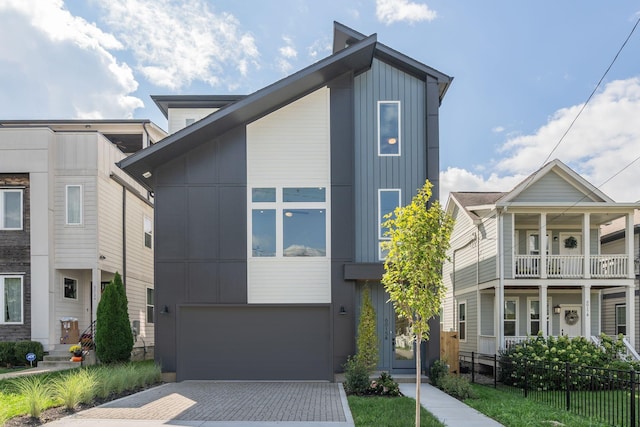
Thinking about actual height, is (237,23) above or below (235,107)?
above

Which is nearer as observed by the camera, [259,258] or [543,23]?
[543,23]

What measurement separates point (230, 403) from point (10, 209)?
1166 cm

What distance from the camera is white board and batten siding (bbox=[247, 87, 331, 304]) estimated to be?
1399 cm

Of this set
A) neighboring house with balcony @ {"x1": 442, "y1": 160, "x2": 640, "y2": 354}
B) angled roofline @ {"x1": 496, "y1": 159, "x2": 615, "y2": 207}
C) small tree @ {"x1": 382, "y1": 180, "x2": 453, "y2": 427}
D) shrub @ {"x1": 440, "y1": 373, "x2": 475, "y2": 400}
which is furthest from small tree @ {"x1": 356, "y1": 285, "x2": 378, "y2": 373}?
angled roofline @ {"x1": 496, "y1": 159, "x2": 615, "y2": 207}

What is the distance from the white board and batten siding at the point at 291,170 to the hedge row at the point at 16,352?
7.71 m

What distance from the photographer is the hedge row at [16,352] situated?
15.8 m

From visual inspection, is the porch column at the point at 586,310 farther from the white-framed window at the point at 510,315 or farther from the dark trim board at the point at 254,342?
the dark trim board at the point at 254,342

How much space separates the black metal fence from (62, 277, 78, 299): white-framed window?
13752 millimetres

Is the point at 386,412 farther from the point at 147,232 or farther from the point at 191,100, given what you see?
the point at 147,232

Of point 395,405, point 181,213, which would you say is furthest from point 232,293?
point 395,405

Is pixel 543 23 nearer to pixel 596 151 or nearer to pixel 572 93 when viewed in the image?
pixel 572 93

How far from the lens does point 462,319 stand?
2222cm

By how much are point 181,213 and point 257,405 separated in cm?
611

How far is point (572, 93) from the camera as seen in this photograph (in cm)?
1384
